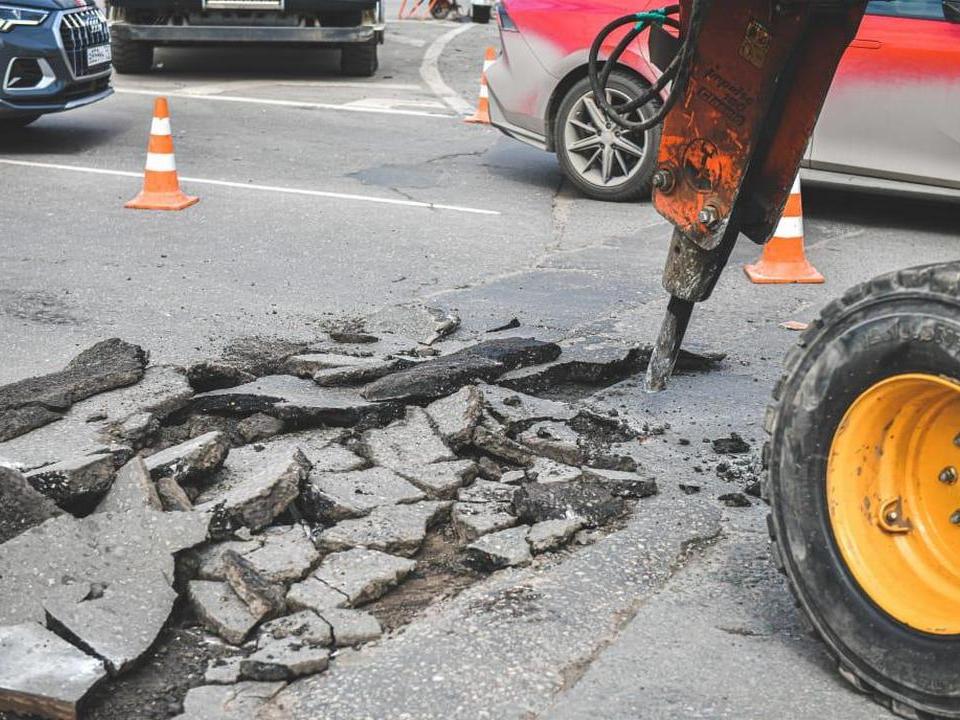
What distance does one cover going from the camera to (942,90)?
840 cm

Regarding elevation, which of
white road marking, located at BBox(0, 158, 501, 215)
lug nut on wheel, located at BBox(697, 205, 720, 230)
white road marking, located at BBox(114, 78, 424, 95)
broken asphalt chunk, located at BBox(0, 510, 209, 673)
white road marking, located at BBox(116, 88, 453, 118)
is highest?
lug nut on wheel, located at BBox(697, 205, 720, 230)

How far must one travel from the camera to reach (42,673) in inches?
126

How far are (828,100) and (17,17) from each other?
607 cm

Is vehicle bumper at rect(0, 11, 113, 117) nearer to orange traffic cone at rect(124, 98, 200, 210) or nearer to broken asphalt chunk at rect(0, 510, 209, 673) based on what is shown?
orange traffic cone at rect(124, 98, 200, 210)

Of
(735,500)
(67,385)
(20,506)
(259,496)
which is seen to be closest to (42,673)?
(20,506)

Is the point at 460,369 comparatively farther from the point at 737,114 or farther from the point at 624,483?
the point at 737,114

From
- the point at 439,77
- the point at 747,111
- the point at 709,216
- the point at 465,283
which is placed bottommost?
the point at 439,77

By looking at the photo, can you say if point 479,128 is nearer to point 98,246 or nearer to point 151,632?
point 98,246

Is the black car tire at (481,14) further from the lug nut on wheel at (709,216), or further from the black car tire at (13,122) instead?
the lug nut on wheel at (709,216)

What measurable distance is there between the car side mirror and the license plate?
21.7ft

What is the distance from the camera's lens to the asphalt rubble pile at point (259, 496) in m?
3.48

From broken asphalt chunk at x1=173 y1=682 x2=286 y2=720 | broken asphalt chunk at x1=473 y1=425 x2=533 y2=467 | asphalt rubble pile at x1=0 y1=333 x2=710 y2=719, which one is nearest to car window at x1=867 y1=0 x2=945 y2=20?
asphalt rubble pile at x1=0 y1=333 x2=710 y2=719

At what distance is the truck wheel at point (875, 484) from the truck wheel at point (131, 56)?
12.8 m

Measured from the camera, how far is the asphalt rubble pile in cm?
348
